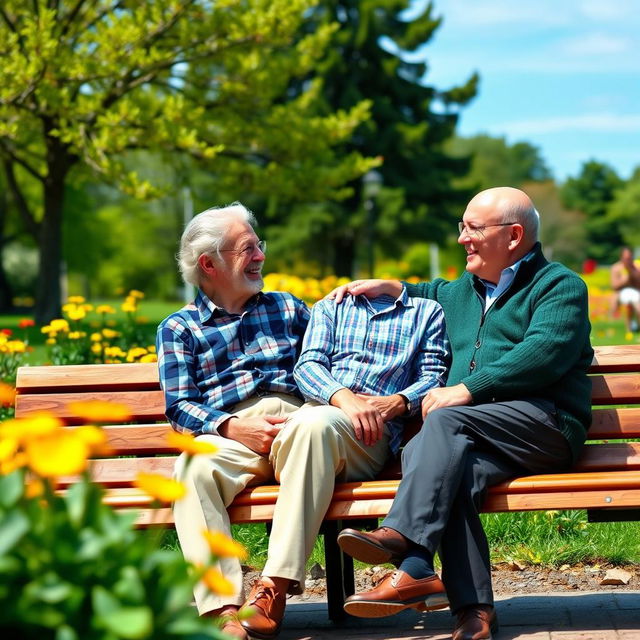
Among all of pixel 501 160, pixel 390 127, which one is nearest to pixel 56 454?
pixel 390 127

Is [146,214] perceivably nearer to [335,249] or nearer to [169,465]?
[335,249]

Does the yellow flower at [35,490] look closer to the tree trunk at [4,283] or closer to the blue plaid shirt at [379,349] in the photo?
the blue plaid shirt at [379,349]

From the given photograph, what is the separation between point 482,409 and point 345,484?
0.53 meters

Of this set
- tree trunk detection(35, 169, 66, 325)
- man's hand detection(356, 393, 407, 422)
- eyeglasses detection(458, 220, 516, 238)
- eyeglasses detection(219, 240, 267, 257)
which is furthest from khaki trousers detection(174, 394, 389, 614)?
tree trunk detection(35, 169, 66, 325)

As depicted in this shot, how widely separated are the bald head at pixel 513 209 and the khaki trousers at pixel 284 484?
93cm

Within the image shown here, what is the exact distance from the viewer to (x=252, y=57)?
1369 centimetres

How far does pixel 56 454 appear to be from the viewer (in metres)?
1.59

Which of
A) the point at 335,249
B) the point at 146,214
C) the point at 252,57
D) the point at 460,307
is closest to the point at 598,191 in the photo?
the point at 146,214

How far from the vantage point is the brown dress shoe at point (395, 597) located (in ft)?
10.7

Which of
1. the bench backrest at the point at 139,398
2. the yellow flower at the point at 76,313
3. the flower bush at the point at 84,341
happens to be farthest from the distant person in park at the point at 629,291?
the bench backrest at the point at 139,398

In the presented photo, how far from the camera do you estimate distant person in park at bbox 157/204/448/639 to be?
3.45 meters

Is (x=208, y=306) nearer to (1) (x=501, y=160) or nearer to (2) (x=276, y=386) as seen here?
(2) (x=276, y=386)

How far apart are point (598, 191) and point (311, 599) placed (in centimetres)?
8012

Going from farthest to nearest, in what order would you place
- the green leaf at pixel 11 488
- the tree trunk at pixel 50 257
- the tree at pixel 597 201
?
the tree at pixel 597 201
the tree trunk at pixel 50 257
the green leaf at pixel 11 488
